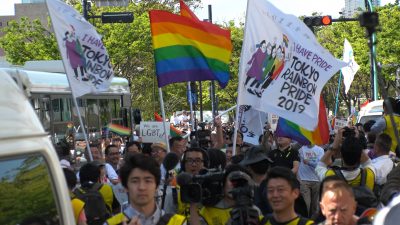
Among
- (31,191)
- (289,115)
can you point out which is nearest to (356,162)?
(289,115)

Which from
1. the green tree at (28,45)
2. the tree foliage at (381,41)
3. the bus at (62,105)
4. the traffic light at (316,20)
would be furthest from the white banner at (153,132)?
the tree foliage at (381,41)

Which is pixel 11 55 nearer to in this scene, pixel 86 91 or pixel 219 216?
pixel 86 91

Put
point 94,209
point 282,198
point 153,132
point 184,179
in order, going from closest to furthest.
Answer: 1. point 282,198
2. point 184,179
3. point 94,209
4. point 153,132

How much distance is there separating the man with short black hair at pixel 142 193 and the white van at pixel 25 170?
94 centimetres

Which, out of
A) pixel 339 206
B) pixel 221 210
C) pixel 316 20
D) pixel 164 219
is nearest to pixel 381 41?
pixel 316 20

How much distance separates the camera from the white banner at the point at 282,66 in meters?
8.95

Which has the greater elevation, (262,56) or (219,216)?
(262,56)

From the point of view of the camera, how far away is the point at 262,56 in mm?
9359

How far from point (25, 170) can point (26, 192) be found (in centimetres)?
9

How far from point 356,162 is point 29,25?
34568 mm

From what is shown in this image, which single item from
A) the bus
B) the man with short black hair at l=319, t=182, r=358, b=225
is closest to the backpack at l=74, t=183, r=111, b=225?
the man with short black hair at l=319, t=182, r=358, b=225

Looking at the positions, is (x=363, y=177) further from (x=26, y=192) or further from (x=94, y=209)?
(x=26, y=192)

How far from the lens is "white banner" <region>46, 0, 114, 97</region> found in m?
9.43

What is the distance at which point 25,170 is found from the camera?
126 inches
